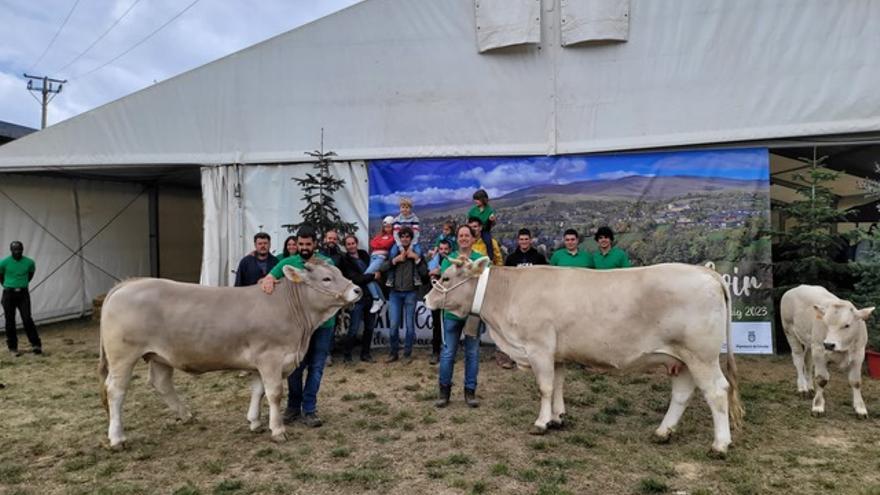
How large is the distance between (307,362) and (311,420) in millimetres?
522

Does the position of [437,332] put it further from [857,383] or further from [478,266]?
[857,383]

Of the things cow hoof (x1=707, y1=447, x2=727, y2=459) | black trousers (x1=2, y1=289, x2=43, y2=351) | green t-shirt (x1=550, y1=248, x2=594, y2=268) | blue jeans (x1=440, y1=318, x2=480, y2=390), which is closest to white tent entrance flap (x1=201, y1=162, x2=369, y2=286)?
black trousers (x1=2, y1=289, x2=43, y2=351)

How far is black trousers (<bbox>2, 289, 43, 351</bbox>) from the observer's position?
28.0 feet

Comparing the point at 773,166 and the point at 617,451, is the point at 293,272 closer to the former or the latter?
the point at 617,451

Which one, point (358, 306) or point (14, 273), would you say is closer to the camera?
point (358, 306)

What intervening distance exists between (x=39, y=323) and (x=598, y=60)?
1097 centimetres

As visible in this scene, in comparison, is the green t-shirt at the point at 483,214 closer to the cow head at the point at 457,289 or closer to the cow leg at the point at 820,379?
the cow head at the point at 457,289

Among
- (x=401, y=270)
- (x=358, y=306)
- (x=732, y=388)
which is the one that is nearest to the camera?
(x=732, y=388)

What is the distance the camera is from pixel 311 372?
17.3ft

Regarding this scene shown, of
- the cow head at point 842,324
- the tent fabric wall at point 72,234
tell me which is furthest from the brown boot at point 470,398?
the tent fabric wall at point 72,234

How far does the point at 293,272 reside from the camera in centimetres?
483

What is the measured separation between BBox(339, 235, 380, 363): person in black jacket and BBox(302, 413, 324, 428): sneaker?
2332mm

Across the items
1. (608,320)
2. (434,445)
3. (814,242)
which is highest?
(814,242)

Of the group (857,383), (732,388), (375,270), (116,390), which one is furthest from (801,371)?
(116,390)
